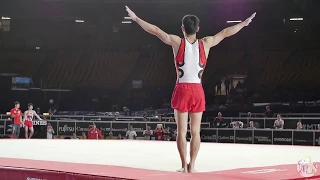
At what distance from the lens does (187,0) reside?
20.9 m

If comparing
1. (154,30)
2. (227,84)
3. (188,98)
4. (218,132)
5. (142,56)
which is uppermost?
(142,56)

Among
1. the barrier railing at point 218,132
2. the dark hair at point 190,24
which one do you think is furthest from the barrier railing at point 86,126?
the dark hair at point 190,24

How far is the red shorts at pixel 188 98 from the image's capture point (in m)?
4.71

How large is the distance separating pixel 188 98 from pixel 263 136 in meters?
9.78

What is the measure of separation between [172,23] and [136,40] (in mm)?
2173

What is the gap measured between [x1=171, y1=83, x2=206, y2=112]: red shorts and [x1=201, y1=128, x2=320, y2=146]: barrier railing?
9.24 metres

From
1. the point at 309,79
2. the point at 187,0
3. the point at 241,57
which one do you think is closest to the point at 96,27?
the point at 187,0

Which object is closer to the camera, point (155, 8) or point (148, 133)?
point (148, 133)

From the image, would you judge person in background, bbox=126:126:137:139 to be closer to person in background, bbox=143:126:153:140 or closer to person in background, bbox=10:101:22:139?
person in background, bbox=143:126:153:140

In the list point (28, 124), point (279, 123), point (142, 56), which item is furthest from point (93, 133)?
point (142, 56)

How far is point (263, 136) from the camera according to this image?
45.9 feet

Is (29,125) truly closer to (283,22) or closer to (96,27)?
(96,27)

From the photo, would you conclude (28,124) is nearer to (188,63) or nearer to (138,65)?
(138,65)

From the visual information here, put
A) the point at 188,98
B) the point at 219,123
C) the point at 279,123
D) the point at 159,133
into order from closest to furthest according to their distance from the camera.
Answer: the point at 188,98, the point at 279,123, the point at 159,133, the point at 219,123
